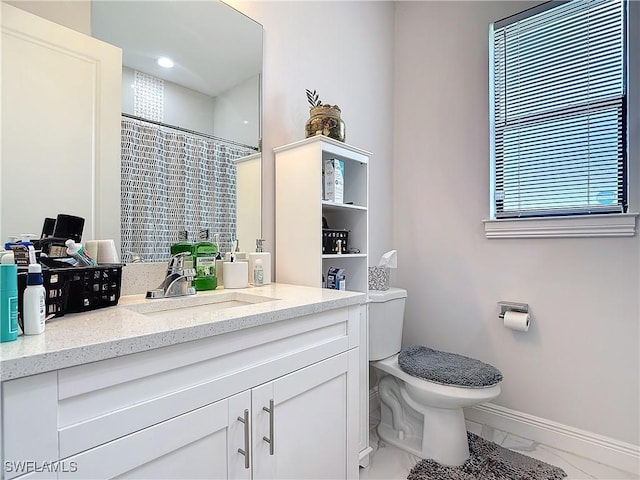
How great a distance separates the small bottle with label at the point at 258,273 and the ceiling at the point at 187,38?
28.2 inches

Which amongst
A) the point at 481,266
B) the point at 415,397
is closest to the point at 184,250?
the point at 415,397

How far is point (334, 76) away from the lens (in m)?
1.92

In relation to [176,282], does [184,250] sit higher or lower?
higher

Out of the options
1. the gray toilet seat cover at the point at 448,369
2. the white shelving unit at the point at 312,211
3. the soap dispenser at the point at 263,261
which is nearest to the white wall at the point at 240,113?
the white shelving unit at the point at 312,211

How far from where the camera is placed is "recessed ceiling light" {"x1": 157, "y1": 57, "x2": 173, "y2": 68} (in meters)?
1.25

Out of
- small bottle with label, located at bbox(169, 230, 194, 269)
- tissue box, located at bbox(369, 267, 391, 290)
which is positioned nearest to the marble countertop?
small bottle with label, located at bbox(169, 230, 194, 269)

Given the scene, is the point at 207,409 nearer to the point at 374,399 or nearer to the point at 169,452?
the point at 169,452

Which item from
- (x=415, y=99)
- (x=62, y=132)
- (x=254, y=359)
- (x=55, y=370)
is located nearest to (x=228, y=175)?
(x=62, y=132)

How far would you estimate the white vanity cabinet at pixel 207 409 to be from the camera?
567mm

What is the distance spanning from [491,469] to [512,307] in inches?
31.0

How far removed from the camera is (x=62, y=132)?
38.8 inches

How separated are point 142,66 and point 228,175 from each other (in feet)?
1.59
